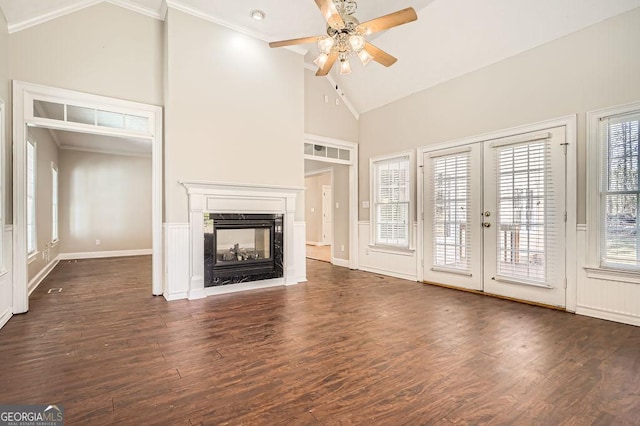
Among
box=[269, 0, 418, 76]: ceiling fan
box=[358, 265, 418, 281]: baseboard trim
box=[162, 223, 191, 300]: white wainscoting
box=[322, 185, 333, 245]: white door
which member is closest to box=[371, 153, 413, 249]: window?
box=[358, 265, 418, 281]: baseboard trim

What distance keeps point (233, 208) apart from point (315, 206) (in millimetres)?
7140

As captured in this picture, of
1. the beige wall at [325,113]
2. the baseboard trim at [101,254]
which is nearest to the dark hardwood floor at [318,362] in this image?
the beige wall at [325,113]

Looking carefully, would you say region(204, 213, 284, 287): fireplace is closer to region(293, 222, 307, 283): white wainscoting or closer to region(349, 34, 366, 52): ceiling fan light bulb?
region(293, 222, 307, 283): white wainscoting

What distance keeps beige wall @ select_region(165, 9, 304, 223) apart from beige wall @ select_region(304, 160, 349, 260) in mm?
1724

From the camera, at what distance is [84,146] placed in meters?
7.79

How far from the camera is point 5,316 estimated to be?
10.5 feet

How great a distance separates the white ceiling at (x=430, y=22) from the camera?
349cm

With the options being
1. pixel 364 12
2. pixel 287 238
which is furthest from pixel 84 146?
pixel 364 12

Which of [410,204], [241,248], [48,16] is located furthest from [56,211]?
[410,204]

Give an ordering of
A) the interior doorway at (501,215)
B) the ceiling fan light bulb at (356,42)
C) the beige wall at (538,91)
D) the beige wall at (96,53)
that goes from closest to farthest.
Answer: the ceiling fan light bulb at (356,42)
the beige wall at (538,91)
the beige wall at (96,53)
the interior doorway at (501,215)

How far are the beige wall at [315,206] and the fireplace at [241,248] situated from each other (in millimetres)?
6352

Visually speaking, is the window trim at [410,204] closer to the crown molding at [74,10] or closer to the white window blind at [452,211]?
the white window blind at [452,211]

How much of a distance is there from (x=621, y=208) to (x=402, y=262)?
2.97 metres

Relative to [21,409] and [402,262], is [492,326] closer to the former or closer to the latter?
[402,262]
